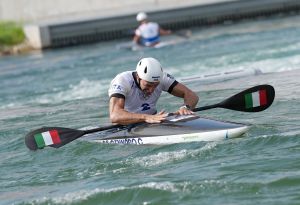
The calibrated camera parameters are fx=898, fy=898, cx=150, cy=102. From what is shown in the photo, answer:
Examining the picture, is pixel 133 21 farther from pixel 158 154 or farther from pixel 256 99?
pixel 158 154

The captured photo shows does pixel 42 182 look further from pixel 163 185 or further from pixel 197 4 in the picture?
pixel 197 4

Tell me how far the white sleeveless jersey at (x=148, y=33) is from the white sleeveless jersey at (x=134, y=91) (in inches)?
538

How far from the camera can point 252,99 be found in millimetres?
10836

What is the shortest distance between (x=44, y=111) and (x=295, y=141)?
6258 millimetres

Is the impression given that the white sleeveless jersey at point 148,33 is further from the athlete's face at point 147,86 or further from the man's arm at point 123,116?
the man's arm at point 123,116

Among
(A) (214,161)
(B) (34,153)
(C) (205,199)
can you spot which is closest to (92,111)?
(B) (34,153)

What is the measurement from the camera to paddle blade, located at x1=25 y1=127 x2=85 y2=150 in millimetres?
10570

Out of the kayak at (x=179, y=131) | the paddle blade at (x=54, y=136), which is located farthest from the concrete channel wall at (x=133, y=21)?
the kayak at (x=179, y=131)

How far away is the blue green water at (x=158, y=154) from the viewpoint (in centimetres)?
803

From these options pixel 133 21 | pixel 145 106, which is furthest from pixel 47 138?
pixel 133 21

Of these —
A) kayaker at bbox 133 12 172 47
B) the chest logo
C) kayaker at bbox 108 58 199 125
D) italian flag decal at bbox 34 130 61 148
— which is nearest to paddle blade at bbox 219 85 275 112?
kayaker at bbox 108 58 199 125

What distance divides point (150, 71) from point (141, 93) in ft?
1.74

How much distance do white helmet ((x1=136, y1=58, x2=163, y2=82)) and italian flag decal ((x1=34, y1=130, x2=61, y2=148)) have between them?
1.36m

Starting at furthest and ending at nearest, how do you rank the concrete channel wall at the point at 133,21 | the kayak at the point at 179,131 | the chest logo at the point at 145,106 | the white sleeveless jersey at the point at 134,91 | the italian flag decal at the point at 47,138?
the concrete channel wall at the point at 133,21
the italian flag decal at the point at 47,138
the chest logo at the point at 145,106
the white sleeveless jersey at the point at 134,91
the kayak at the point at 179,131
